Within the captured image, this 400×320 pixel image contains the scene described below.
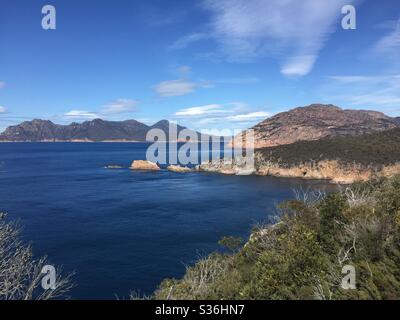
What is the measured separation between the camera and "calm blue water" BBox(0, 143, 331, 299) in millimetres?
36406

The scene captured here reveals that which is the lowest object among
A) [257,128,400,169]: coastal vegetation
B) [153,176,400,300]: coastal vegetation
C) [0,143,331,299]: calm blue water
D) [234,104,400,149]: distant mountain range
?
[0,143,331,299]: calm blue water

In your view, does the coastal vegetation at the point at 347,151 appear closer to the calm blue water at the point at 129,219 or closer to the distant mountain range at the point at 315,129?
the calm blue water at the point at 129,219

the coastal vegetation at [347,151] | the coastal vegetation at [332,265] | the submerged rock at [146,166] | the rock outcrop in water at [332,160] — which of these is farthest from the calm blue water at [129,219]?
the submerged rock at [146,166]

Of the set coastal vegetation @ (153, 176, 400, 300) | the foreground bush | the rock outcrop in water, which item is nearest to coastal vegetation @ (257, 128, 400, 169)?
the rock outcrop in water

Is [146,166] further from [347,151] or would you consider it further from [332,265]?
[332,265]

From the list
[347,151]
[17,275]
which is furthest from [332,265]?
[347,151]

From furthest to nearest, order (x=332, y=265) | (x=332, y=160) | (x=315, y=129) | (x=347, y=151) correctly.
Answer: (x=315, y=129) → (x=347, y=151) → (x=332, y=160) → (x=332, y=265)

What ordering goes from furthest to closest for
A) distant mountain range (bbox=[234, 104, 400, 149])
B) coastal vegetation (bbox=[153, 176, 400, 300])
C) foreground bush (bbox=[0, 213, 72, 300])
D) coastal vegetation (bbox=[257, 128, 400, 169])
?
1. distant mountain range (bbox=[234, 104, 400, 149])
2. coastal vegetation (bbox=[257, 128, 400, 169])
3. foreground bush (bbox=[0, 213, 72, 300])
4. coastal vegetation (bbox=[153, 176, 400, 300])

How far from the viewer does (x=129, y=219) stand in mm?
55781

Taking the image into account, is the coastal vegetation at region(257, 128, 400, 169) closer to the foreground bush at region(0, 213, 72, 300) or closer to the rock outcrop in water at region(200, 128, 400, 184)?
the rock outcrop in water at region(200, 128, 400, 184)

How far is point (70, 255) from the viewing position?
39.8 m

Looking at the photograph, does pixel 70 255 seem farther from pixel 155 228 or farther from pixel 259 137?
pixel 259 137

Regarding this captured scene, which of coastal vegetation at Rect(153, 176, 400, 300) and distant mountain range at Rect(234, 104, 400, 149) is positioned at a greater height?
distant mountain range at Rect(234, 104, 400, 149)
